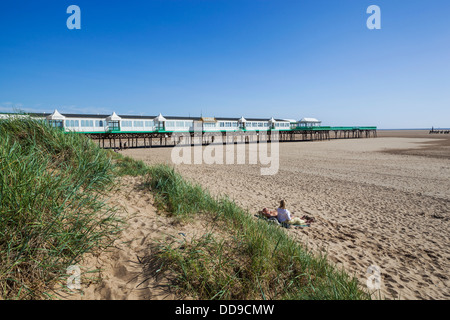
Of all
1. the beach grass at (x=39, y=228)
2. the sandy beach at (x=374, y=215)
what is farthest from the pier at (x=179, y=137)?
the beach grass at (x=39, y=228)

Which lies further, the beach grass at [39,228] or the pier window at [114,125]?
the pier window at [114,125]

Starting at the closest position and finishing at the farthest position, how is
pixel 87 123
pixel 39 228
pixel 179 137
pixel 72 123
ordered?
1. pixel 39 228
2. pixel 72 123
3. pixel 87 123
4. pixel 179 137

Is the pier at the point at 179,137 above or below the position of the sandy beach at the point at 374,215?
above

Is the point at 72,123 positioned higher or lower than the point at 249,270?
higher

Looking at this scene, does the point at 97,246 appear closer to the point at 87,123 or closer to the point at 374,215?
the point at 374,215

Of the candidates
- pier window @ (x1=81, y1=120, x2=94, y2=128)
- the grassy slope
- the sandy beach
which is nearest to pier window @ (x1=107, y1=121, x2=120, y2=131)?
pier window @ (x1=81, y1=120, x2=94, y2=128)

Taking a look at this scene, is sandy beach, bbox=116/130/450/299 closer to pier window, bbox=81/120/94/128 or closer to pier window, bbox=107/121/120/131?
pier window, bbox=107/121/120/131

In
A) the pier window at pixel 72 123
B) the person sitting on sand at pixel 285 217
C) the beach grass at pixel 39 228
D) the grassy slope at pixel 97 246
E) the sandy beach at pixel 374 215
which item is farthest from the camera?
the pier window at pixel 72 123

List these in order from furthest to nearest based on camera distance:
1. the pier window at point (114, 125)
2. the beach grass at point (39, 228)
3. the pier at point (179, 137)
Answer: the pier at point (179, 137) < the pier window at point (114, 125) < the beach grass at point (39, 228)

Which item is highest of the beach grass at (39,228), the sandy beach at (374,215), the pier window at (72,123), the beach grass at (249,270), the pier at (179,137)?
the pier window at (72,123)

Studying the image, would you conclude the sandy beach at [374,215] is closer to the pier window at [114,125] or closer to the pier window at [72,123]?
the pier window at [114,125]

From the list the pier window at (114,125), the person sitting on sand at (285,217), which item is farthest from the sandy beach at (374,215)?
the pier window at (114,125)

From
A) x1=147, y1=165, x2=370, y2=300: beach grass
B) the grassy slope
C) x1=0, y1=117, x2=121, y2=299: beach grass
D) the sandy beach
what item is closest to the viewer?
x1=0, y1=117, x2=121, y2=299: beach grass

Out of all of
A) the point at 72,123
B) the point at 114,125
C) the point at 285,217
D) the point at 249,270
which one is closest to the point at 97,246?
the point at 249,270
